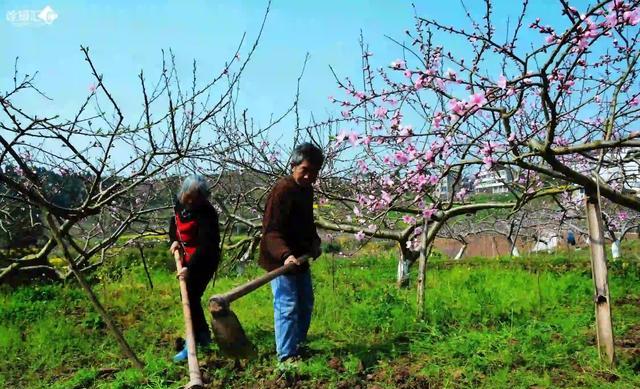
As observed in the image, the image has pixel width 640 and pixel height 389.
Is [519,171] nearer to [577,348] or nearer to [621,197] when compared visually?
[621,197]

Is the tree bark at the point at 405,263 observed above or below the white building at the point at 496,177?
below

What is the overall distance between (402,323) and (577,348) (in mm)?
1390

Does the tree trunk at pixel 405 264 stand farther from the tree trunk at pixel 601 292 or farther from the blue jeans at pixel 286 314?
the tree trunk at pixel 601 292

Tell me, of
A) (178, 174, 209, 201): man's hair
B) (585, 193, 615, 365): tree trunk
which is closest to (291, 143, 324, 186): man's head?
(178, 174, 209, 201): man's hair

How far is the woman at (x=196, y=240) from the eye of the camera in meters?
A: 4.00

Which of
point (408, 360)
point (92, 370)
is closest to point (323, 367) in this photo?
point (408, 360)

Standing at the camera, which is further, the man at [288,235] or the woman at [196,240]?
the woman at [196,240]

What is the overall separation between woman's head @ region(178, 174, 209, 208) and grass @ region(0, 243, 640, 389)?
3.71 feet

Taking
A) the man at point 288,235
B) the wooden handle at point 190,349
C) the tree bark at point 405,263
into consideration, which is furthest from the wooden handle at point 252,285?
the tree bark at point 405,263

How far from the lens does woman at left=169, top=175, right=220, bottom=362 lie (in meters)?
4.00

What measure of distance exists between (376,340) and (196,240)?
5.38 feet

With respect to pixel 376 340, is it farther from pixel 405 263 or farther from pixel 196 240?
pixel 405 263

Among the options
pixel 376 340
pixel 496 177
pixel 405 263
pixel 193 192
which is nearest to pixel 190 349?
pixel 193 192

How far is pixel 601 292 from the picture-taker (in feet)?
10.4
